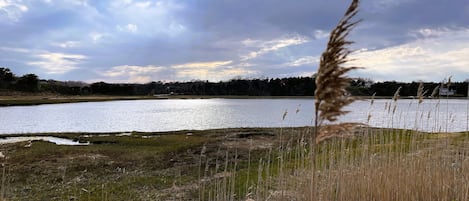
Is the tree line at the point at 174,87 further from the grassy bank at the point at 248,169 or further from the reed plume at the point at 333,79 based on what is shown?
the reed plume at the point at 333,79

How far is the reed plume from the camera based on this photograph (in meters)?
2.29

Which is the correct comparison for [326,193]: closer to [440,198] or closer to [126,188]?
[440,198]

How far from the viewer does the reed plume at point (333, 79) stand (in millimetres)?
2291

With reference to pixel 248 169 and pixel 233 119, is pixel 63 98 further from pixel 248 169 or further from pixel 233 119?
pixel 248 169

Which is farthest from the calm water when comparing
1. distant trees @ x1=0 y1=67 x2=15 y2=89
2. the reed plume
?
distant trees @ x1=0 y1=67 x2=15 y2=89

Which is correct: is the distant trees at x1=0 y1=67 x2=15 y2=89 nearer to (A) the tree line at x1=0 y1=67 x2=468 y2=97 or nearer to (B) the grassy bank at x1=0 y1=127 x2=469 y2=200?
(A) the tree line at x1=0 y1=67 x2=468 y2=97

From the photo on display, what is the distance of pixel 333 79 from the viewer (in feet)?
7.61

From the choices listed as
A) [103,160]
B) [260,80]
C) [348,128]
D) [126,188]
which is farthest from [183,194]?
[260,80]

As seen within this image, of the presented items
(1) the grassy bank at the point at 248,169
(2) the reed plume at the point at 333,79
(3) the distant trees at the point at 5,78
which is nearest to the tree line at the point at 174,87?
(3) the distant trees at the point at 5,78

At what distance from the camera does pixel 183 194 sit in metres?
11.3

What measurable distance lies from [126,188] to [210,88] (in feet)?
451

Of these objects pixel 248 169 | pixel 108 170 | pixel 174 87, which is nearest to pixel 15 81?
pixel 174 87

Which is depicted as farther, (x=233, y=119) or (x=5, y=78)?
(x=5, y=78)

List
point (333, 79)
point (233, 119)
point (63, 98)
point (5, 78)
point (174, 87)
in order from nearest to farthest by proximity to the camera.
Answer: point (333, 79) → point (233, 119) → point (5, 78) → point (63, 98) → point (174, 87)
